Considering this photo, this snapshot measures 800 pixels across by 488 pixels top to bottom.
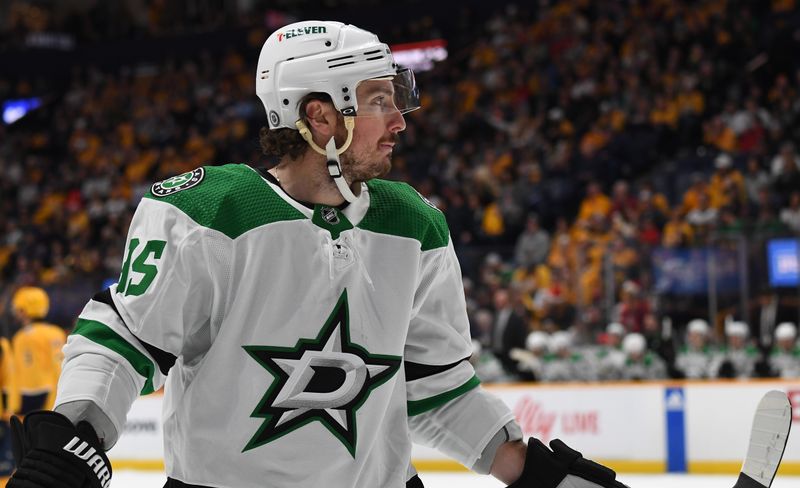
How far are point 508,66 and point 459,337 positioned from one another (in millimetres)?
12978

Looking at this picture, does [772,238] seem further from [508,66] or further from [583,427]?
[508,66]

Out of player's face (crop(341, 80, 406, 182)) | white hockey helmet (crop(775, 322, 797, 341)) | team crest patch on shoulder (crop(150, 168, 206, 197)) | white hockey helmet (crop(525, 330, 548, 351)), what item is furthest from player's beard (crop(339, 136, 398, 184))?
white hockey helmet (crop(525, 330, 548, 351))

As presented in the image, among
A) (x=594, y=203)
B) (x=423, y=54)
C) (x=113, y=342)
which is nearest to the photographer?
(x=113, y=342)

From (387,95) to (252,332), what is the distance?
0.57 meters

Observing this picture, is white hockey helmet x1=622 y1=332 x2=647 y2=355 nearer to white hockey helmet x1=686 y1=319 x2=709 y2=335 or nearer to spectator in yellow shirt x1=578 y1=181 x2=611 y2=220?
white hockey helmet x1=686 y1=319 x2=709 y2=335

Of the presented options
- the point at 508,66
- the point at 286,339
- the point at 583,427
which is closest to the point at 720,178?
the point at 583,427

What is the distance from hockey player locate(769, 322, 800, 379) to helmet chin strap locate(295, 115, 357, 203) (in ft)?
23.2

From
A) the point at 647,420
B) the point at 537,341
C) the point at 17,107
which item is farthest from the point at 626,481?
the point at 17,107

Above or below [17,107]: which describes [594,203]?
below

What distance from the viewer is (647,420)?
8.12m

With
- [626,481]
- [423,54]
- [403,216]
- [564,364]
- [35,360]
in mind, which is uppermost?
[423,54]

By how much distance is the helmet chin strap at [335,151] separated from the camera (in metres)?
2.16

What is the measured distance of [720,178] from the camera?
35.1 ft

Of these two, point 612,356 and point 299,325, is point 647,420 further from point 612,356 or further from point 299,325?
point 299,325
